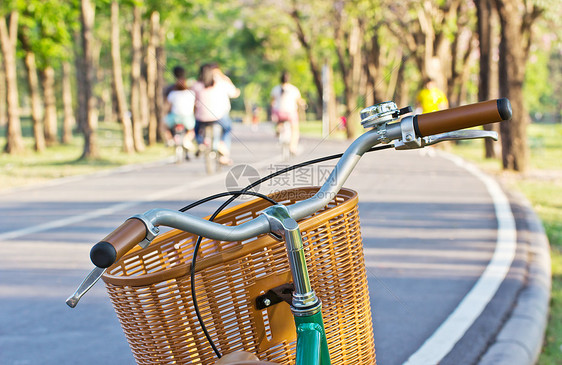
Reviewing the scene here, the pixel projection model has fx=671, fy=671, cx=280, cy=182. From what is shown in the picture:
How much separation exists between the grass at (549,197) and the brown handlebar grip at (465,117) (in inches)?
97.9

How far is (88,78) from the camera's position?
60.8 feet

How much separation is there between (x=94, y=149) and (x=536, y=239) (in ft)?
47.1

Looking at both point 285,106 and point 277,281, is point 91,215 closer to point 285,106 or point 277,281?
point 285,106

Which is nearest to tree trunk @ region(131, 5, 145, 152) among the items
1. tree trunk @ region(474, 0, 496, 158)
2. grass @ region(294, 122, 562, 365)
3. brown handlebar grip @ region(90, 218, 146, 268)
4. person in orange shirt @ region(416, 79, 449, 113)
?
grass @ region(294, 122, 562, 365)

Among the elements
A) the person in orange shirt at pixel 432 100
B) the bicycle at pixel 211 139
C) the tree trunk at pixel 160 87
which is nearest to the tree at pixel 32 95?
the tree trunk at pixel 160 87

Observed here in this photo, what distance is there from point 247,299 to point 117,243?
592 millimetres

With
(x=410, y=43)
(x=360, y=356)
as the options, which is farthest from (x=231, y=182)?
(x=410, y=43)

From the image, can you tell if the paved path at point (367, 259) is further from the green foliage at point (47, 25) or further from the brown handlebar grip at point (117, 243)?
the green foliage at point (47, 25)

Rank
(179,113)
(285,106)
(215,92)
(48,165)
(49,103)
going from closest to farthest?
(215,92) → (285,106) → (179,113) → (48,165) → (49,103)

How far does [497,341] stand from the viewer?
13.1 feet

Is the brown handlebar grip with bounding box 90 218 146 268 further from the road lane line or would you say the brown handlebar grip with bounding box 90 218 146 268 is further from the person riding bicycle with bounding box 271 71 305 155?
the person riding bicycle with bounding box 271 71 305 155

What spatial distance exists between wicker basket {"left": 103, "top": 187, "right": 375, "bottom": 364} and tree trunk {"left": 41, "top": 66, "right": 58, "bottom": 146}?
2439 cm

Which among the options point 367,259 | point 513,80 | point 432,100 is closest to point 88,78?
point 513,80

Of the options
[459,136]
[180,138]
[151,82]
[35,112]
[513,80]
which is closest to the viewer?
[459,136]
